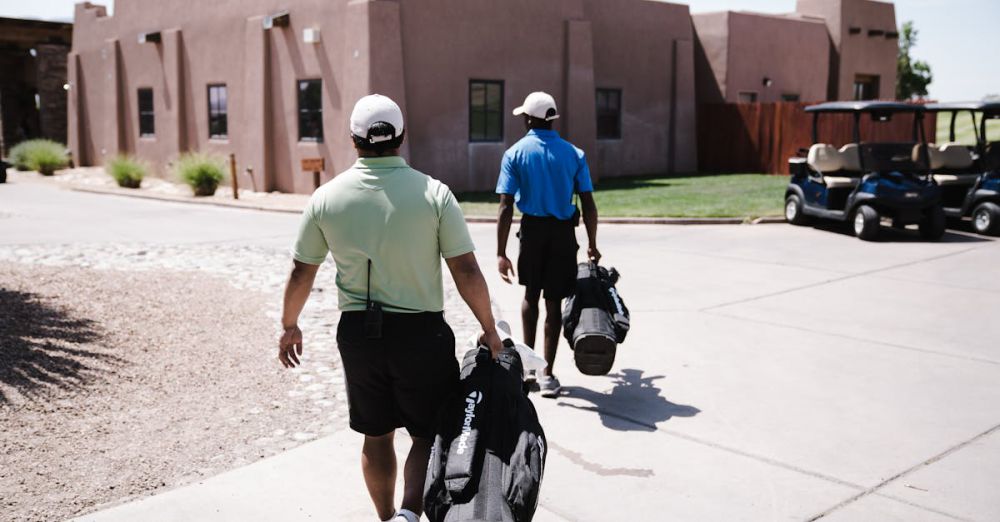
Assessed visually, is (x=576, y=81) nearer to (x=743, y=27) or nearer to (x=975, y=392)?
(x=743, y=27)

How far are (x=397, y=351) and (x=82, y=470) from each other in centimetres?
222

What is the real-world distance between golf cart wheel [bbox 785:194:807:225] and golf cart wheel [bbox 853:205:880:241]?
4.87ft

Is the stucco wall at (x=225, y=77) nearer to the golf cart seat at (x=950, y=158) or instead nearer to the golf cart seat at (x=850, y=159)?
the golf cart seat at (x=850, y=159)

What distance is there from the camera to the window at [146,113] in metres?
27.5

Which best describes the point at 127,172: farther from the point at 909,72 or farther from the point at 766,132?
the point at 909,72

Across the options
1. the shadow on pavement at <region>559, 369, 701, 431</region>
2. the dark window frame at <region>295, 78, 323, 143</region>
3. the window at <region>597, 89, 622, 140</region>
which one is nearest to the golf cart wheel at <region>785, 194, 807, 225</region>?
the shadow on pavement at <region>559, 369, 701, 431</region>

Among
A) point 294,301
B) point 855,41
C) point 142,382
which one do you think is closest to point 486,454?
point 294,301

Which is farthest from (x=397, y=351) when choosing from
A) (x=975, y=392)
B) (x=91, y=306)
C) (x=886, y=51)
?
(x=886, y=51)

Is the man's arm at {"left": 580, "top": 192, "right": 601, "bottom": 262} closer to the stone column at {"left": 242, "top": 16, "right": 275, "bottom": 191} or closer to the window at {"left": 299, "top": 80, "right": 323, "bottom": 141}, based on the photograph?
the window at {"left": 299, "top": 80, "right": 323, "bottom": 141}

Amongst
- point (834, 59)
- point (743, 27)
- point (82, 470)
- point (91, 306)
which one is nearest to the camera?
point (82, 470)

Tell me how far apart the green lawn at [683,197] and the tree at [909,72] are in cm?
4256

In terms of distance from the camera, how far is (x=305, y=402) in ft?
19.5

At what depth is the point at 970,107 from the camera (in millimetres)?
13898

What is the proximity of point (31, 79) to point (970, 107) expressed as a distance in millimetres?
36155
